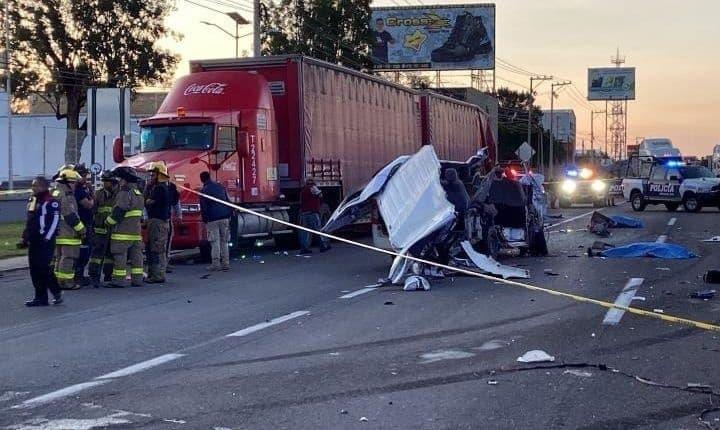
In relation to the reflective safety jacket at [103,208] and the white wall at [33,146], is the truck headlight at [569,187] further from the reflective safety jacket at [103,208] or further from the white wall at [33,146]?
the reflective safety jacket at [103,208]

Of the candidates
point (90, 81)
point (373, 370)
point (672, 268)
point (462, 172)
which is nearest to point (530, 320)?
point (373, 370)

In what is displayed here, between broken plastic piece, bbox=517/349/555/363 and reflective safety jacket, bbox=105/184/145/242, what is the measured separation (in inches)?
298

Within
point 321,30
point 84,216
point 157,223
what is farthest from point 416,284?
point 321,30

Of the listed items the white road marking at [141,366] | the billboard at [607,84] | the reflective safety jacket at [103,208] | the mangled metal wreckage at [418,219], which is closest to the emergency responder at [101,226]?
the reflective safety jacket at [103,208]

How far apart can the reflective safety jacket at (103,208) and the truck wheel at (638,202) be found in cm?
2789

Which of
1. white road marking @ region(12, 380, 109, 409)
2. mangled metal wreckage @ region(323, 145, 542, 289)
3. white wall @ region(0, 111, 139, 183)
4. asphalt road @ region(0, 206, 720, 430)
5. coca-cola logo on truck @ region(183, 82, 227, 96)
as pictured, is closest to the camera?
asphalt road @ region(0, 206, 720, 430)

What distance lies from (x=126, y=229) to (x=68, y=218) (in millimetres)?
1183

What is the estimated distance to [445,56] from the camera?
62406 millimetres

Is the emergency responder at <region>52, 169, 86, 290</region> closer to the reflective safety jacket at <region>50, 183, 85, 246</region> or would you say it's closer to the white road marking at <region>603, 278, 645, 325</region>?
the reflective safety jacket at <region>50, 183, 85, 246</region>

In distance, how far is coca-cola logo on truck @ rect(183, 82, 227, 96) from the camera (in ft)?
63.5

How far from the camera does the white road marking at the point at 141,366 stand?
8.11 metres

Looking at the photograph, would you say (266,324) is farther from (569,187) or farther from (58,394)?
(569,187)

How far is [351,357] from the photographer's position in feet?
28.9

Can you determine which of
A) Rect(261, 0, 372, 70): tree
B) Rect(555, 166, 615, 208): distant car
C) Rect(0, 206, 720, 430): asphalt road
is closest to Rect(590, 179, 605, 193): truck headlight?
Rect(555, 166, 615, 208): distant car
